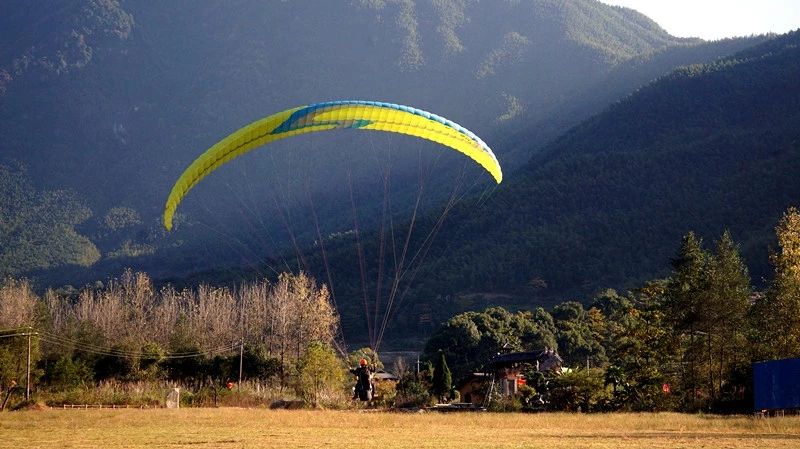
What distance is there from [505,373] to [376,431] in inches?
1154

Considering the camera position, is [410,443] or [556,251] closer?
[410,443]

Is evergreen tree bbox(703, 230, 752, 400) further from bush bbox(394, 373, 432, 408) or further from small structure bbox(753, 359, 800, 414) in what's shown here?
bush bbox(394, 373, 432, 408)

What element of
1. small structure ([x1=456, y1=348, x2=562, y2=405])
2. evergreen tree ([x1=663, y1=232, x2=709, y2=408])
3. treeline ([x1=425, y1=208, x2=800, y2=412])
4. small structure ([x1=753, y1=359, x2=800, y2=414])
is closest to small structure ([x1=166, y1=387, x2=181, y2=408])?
treeline ([x1=425, y1=208, x2=800, y2=412])

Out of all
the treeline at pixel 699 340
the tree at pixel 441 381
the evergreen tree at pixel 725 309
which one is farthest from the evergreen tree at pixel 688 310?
the tree at pixel 441 381

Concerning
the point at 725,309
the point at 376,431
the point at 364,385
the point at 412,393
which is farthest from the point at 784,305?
the point at 376,431

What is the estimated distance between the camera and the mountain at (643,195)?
9194cm

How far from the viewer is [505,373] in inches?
1994

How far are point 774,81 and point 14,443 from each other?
118 metres

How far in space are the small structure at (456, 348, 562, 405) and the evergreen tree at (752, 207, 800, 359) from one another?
13623mm

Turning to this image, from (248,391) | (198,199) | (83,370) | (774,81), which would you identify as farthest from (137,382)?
(198,199)

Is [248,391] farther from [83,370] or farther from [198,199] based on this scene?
[198,199]

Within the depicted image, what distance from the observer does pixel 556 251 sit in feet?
312

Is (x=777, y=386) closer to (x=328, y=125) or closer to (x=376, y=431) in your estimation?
(x=376, y=431)

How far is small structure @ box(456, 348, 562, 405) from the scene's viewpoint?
4906 centimetres
